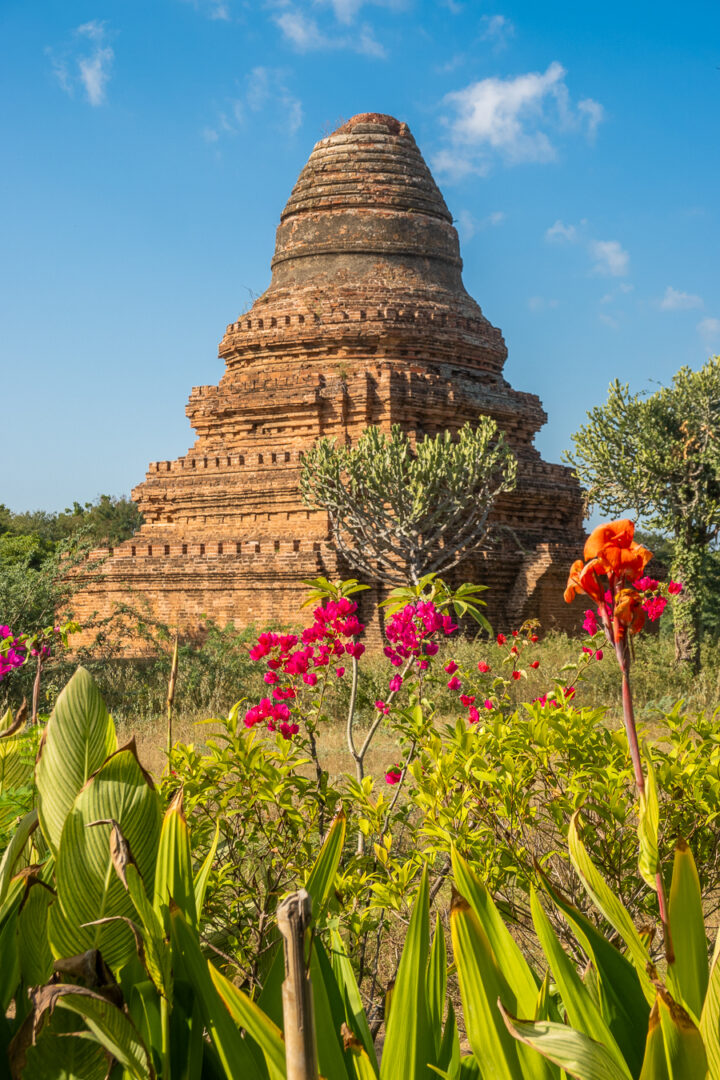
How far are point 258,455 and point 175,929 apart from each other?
13.9m

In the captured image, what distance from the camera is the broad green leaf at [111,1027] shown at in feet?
3.56

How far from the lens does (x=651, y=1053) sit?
107cm

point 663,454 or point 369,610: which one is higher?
point 663,454

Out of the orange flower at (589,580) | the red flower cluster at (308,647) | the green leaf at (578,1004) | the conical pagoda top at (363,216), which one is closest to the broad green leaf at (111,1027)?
the green leaf at (578,1004)

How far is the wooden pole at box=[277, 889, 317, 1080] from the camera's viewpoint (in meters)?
0.77

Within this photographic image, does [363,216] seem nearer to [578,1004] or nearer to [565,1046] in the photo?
[578,1004]

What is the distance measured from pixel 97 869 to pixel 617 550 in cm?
98

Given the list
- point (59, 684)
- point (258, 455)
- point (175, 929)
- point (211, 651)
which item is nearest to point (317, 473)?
point (258, 455)

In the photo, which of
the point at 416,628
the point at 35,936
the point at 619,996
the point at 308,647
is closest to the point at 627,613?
the point at 619,996

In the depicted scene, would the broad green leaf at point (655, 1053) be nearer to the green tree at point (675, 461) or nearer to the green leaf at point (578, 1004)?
the green leaf at point (578, 1004)

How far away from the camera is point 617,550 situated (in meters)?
1.60

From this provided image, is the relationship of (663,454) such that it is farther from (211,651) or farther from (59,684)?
(59,684)

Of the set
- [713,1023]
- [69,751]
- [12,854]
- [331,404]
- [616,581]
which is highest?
[331,404]

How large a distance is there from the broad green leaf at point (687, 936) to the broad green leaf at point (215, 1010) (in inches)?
23.3
